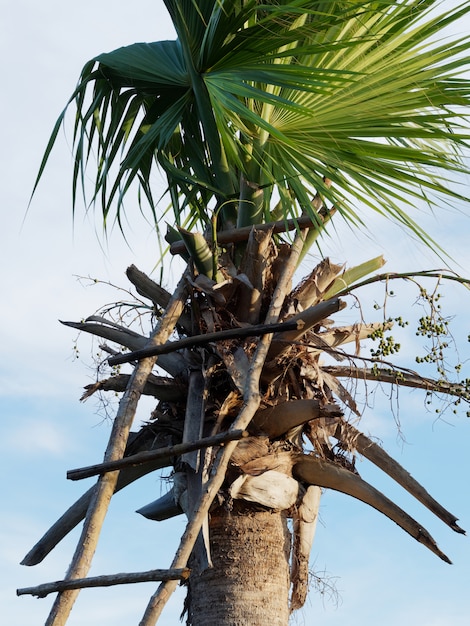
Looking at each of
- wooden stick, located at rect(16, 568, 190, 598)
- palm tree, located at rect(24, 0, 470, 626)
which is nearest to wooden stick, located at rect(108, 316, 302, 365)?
palm tree, located at rect(24, 0, 470, 626)

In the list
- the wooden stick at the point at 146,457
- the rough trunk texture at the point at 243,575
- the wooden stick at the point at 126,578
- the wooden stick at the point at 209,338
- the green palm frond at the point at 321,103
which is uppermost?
the green palm frond at the point at 321,103

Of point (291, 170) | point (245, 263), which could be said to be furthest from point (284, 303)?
point (291, 170)

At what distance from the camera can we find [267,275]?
505 cm

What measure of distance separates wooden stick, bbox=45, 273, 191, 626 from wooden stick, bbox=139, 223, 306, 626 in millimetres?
345

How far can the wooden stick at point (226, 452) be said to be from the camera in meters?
3.71

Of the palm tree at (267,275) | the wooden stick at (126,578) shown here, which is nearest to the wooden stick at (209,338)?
the palm tree at (267,275)

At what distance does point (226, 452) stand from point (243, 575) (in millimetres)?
747

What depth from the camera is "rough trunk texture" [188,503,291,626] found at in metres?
4.54

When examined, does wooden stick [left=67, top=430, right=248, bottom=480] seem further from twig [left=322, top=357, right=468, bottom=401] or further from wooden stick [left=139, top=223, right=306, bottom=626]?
twig [left=322, top=357, right=468, bottom=401]

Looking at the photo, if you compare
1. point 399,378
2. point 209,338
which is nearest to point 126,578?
point 209,338

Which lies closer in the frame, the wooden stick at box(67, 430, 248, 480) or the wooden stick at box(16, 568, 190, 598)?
the wooden stick at box(16, 568, 190, 598)

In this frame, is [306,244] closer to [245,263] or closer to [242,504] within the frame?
[245,263]

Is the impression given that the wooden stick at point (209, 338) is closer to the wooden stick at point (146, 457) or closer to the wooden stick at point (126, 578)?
the wooden stick at point (146, 457)

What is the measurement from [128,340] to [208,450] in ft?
3.19
